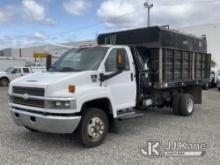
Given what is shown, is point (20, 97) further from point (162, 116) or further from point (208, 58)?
point (208, 58)

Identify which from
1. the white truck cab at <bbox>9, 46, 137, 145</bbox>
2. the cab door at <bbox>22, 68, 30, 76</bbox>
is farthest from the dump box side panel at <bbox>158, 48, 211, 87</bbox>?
the cab door at <bbox>22, 68, 30, 76</bbox>

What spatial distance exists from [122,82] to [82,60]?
3.55 ft

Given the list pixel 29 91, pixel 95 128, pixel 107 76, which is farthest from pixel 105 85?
pixel 29 91

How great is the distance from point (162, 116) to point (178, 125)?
4.34 ft

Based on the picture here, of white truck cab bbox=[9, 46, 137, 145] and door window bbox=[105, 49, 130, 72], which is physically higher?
door window bbox=[105, 49, 130, 72]

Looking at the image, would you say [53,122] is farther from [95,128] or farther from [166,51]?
[166,51]

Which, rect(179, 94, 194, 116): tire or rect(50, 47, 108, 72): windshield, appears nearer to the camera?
rect(50, 47, 108, 72): windshield

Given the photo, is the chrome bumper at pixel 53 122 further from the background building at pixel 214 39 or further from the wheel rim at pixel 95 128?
the background building at pixel 214 39

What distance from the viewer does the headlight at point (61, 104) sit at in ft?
16.9

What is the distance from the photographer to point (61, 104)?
515 cm

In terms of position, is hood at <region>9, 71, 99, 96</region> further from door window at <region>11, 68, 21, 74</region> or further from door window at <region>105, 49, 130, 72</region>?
door window at <region>11, 68, 21, 74</region>

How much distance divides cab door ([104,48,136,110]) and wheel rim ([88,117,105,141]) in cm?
69

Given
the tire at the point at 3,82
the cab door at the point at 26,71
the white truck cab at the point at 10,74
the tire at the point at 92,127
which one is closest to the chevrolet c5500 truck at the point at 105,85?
the tire at the point at 92,127

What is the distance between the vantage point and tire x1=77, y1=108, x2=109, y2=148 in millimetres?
5453
